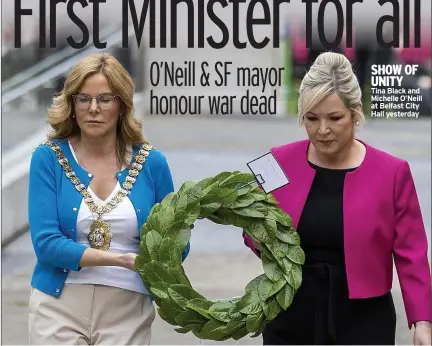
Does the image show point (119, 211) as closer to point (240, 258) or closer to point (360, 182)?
point (360, 182)

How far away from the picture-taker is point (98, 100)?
410 cm

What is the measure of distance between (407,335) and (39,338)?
3595mm

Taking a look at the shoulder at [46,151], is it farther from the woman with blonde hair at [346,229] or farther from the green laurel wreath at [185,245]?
the woman with blonde hair at [346,229]

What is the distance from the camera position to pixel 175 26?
609cm

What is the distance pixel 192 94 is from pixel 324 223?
243 centimetres

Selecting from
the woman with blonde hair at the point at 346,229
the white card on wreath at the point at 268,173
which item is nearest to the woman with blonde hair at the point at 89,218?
the white card on wreath at the point at 268,173

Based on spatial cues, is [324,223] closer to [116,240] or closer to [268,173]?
[268,173]

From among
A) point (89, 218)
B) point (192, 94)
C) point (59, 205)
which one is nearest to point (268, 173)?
point (89, 218)

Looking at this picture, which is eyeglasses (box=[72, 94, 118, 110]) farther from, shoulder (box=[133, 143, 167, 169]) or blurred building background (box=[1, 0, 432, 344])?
blurred building background (box=[1, 0, 432, 344])

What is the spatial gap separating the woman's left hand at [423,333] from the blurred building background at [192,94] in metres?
1.19

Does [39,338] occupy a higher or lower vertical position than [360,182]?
lower

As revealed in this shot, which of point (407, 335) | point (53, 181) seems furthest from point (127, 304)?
point (407, 335)

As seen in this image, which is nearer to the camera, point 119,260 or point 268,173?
point 119,260

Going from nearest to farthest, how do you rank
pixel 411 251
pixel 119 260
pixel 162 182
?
1. pixel 119 260
2. pixel 411 251
3. pixel 162 182
